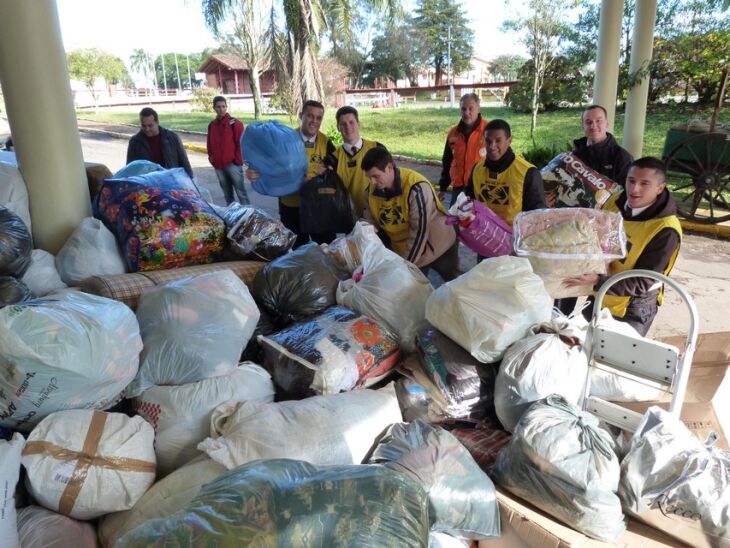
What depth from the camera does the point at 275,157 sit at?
3654 millimetres

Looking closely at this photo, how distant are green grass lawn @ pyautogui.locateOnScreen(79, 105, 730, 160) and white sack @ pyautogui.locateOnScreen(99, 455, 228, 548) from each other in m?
9.00

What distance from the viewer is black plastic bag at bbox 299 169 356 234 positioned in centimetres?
362

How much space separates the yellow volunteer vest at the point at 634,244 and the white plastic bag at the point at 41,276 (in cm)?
279

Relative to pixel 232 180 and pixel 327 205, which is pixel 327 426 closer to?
pixel 327 205

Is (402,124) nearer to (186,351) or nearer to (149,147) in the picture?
(149,147)

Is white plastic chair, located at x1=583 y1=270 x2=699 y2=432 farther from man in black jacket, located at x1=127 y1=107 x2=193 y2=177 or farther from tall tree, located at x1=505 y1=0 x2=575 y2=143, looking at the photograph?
tall tree, located at x1=505 y1=0 x2=575 y2=143

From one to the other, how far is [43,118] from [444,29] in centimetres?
4397

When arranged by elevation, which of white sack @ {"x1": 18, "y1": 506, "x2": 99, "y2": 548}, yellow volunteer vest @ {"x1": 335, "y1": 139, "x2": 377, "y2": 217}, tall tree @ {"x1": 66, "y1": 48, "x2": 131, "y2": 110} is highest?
tall tree @ {"x1": 66, "y1": 48, "x2": 131, "y2": 110}

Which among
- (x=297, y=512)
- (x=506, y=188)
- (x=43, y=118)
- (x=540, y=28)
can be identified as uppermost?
(x=540, y=28)

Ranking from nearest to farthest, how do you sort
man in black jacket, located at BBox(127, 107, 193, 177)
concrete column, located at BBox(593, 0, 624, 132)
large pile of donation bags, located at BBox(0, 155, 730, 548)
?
large pile of donation bags, located at BBox(0, 155, 730, 548) → man in black jacket, located at BBox(127, 107, 193, 177) → concrete column, located at BBox(593, 0, 624, 132)

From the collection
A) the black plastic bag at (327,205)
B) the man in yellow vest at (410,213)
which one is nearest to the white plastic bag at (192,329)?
the man in yellow vest at (410,213)

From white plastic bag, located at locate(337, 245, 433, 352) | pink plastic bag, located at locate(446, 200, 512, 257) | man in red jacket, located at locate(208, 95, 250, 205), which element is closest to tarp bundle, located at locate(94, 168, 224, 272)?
white plastic bag, located at locate(337, 245, 433, 352)

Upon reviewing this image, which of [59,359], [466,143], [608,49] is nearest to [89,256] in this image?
[59,359]

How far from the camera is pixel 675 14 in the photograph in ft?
45.0
